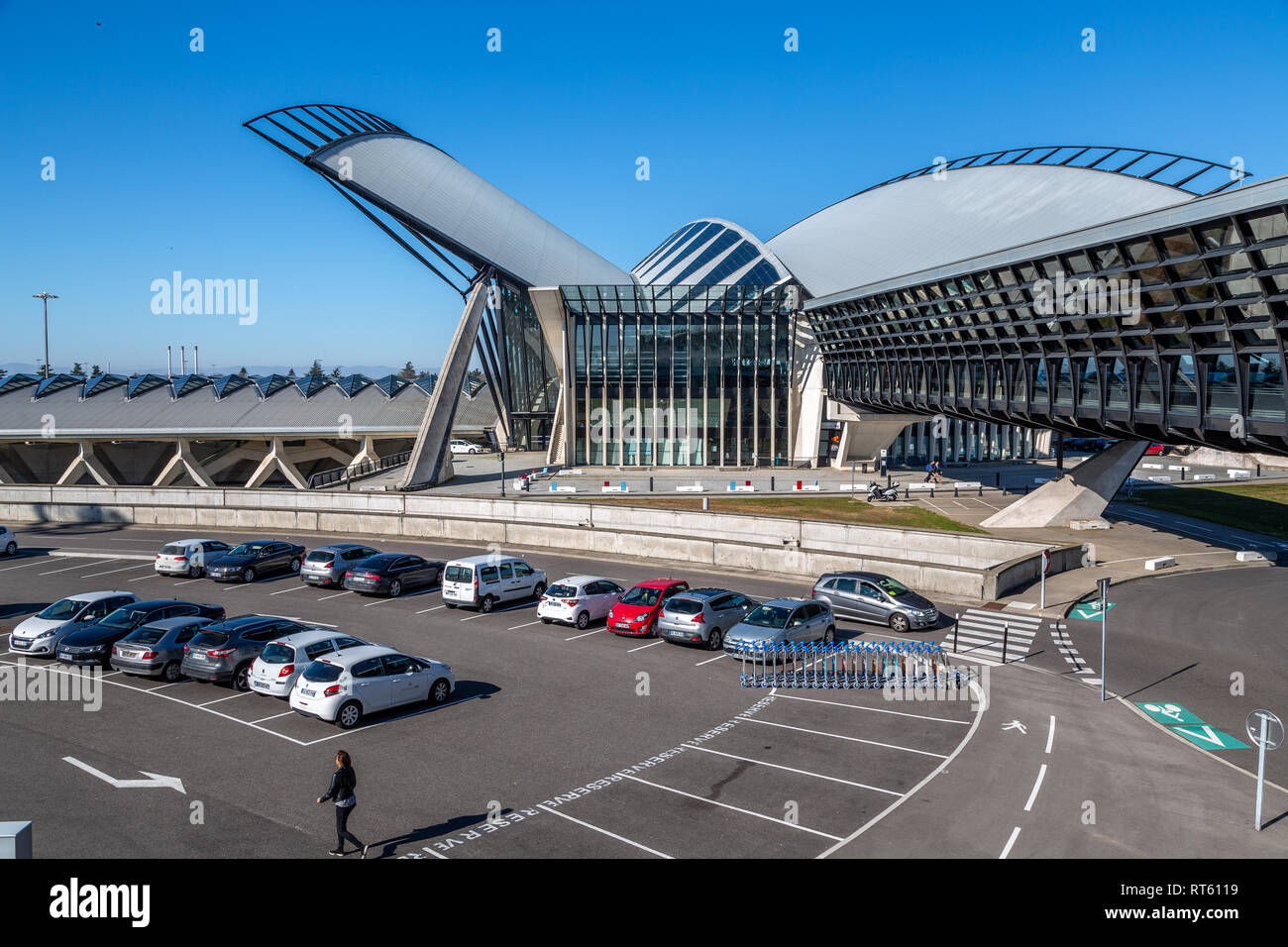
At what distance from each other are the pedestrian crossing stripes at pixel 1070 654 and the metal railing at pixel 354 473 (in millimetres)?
44872

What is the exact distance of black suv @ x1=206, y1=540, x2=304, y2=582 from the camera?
28750mm

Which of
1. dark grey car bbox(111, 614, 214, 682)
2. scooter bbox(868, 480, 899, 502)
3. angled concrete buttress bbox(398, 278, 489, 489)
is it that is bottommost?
dark grey car bbox(111, 614, 214, 682)

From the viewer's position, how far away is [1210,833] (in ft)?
36.2

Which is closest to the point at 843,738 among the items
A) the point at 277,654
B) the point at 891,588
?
the point at 891,588

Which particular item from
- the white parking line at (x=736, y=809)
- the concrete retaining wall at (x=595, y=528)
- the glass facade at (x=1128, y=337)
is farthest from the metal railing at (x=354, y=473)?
the white parking line at (x=736, y=809)

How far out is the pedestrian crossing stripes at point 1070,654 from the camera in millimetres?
18391

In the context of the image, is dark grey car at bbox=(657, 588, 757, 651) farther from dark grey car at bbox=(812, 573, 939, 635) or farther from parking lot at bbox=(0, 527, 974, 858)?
dark grey car at bbox=(812, 573, 939, 635)

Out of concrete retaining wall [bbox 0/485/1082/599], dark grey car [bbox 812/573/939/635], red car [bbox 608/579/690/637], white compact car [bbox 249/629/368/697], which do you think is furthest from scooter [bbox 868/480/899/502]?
white compact car [bbox 249/629/368/697]

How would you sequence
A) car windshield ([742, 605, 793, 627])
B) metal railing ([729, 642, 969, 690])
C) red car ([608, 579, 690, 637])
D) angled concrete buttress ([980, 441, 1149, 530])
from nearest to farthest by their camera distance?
metal railing ([729, 642, 969, 690])
car windshield ([742, 605, 793, 627])
red car ([608, 579, 690, 637])
angled concrete buttress ([980, 441, 1149, 530])

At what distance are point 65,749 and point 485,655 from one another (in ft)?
26.8

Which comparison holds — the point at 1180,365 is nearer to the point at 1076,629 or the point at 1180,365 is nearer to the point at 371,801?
the point at 1076,629

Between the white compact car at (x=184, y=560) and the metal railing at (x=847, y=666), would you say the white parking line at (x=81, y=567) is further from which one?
the metal railing at (x=847, y=666)

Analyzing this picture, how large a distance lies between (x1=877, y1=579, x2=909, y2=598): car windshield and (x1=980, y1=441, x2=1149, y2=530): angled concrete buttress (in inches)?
683

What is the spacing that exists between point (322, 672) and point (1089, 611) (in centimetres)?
2060
